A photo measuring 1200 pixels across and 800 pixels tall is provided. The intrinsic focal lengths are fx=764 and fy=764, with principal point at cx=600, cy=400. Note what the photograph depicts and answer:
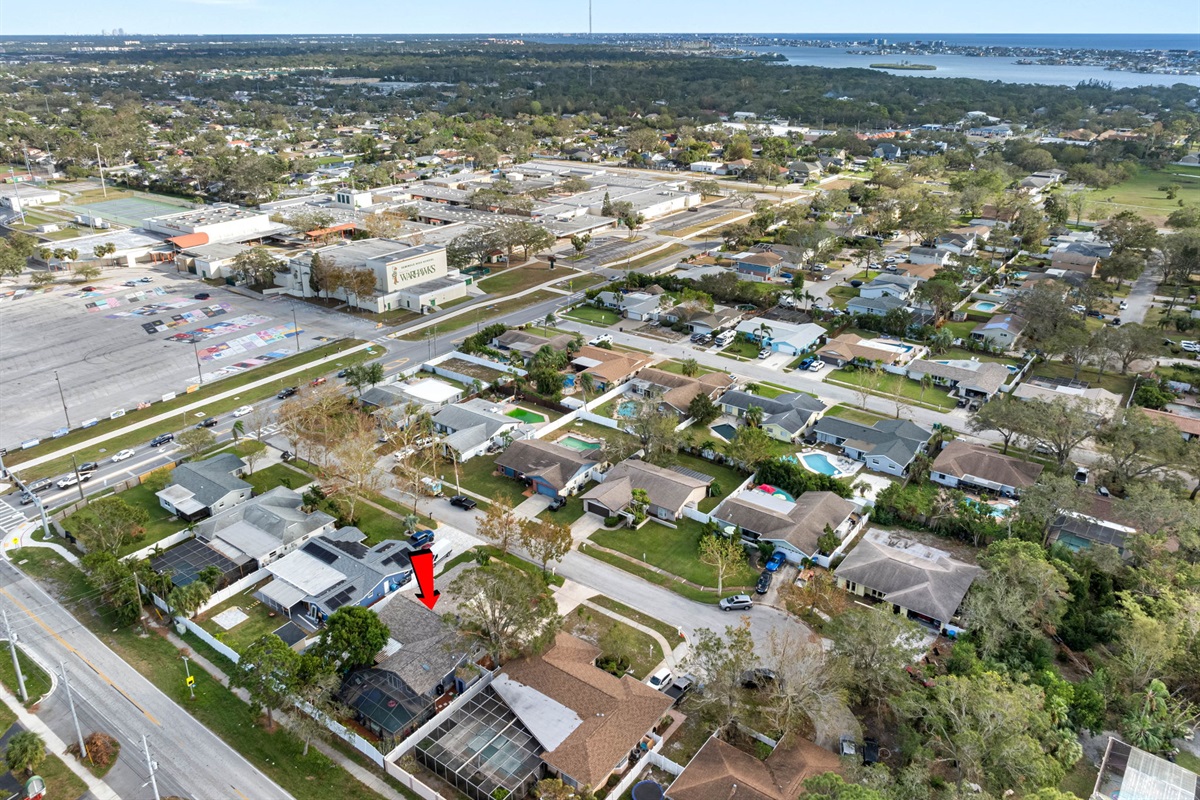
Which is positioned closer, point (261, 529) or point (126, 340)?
point (261, 529)

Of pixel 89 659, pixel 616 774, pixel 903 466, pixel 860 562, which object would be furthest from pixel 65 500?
pixel 903 466

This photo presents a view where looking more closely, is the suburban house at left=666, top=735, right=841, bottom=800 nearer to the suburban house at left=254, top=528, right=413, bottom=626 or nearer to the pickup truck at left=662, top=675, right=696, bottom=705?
the pickup truck at left=662, top=675, right=696, bottom=705

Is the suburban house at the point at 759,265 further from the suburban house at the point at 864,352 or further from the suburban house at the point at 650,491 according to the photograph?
the suburban house at the point at 650,491

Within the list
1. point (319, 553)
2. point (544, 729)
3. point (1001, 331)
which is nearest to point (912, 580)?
point (544, 729)

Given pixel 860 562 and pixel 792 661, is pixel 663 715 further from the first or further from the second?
pixel 860 562

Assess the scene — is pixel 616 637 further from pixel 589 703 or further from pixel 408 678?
pixel 408 678

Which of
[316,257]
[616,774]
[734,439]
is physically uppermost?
[316,257]
